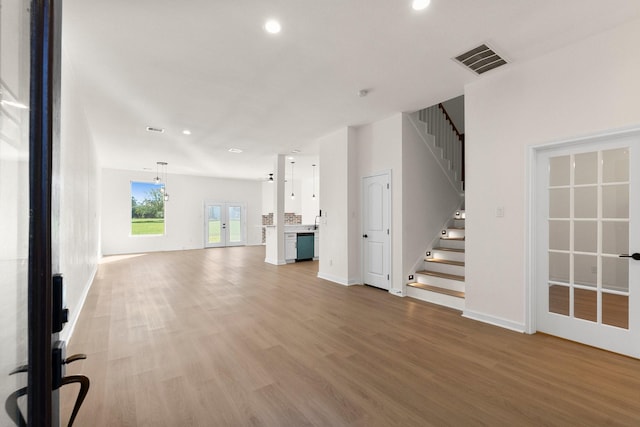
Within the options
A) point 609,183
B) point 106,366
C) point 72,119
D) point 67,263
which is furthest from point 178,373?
point 609,183

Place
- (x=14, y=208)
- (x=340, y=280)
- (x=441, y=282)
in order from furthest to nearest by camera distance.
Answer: (x=340, y=280), (x=441, y=282), (x=14, y=208)

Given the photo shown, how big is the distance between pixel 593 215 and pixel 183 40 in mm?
4442

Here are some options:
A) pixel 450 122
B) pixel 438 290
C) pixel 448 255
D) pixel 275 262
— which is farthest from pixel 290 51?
pixel 275 262

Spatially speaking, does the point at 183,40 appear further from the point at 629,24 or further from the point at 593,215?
the point at 593,215

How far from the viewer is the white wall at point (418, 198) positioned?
4.81 m

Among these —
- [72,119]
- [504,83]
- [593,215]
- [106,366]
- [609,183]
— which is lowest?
[106,366]

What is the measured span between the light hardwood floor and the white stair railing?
3019 millimetres

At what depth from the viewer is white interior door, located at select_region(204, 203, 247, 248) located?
1201 centimetres

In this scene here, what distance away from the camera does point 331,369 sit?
2496 mm

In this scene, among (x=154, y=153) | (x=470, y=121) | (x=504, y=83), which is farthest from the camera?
(x=154, y=153)

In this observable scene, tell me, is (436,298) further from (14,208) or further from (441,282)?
(14,208)

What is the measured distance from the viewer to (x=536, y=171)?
326cm

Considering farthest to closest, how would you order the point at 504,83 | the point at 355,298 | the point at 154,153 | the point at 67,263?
the point at 154,153 < the point at 355,298 < the point at 504,83 < the point at 67,263

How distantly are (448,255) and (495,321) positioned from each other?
4.97 feet
